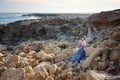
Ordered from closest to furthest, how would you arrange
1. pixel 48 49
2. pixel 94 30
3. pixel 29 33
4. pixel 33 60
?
pixel 33 60 → pixel 48 49 → pixel 94 30 → pixel 29 33

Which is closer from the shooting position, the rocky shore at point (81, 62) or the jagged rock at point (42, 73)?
the rocky shore at point (81, 62)

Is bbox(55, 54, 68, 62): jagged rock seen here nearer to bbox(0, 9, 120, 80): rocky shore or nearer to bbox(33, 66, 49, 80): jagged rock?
bbox(0, 9, 120, 80): rocky shore

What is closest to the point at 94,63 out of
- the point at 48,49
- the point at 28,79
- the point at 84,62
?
Answer: the point at 84,62

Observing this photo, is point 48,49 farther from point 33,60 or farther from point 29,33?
point 29,33

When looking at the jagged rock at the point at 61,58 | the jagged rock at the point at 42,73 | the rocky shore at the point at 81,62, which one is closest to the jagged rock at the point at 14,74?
the rocky shore at the point at 81,62

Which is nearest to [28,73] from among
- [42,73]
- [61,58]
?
[42,73]

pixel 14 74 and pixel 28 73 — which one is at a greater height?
pixel 14 74

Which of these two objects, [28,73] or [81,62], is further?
[81,62]

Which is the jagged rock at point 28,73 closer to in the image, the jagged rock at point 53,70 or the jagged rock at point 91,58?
the jagged rock at point 53,70

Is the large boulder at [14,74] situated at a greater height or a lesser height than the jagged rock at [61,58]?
greater

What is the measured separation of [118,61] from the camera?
13.4 meters

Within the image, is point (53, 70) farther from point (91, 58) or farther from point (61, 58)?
point (61, 58)

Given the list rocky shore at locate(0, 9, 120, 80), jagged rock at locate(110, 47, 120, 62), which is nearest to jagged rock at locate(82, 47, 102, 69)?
rocky shore at locate(0, 9, 120, 80)

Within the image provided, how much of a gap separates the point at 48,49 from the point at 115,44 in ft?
20.3
